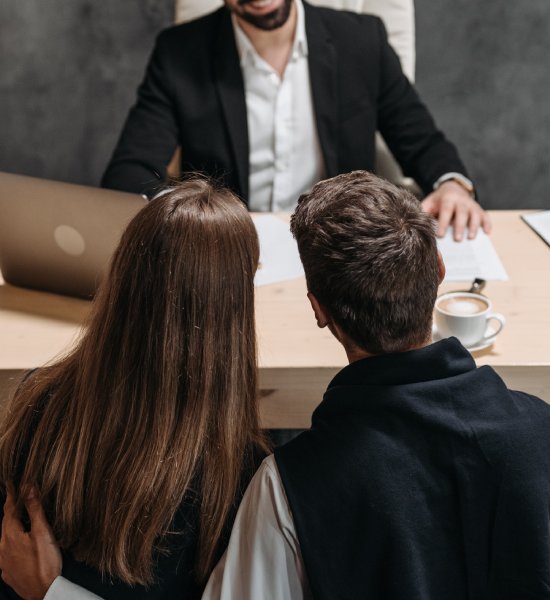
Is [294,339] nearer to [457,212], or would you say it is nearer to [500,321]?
[500,321]

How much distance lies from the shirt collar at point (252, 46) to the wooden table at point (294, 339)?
0.82 metres

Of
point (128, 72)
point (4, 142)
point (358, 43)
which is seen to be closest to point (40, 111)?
point (4, 142)

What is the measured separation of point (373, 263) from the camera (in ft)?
2.88

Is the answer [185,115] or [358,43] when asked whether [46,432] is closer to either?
[185,115]

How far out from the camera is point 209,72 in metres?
2.09

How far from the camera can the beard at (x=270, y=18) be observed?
201 centimetres

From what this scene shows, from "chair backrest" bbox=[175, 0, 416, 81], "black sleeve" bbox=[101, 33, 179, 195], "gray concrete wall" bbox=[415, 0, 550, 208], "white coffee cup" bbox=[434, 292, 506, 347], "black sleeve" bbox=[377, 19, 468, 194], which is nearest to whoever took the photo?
"white coffee cup" bbox=[434, 292, 506, 347]

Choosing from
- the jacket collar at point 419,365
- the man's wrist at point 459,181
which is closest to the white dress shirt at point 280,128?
the man's wrist at point 459,181

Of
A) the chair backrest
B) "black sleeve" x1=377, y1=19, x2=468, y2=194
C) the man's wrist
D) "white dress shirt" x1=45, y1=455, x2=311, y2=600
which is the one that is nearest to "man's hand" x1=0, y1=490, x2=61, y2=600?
"white dress shirt" x1=45, y1=455, x2=311, y2=600

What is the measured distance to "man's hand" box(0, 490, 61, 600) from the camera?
102 centimetres

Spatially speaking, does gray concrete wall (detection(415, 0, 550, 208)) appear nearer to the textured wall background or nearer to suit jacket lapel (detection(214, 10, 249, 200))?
the textured wall background

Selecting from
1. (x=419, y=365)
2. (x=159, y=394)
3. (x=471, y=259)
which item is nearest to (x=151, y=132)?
(x=471, y=259)

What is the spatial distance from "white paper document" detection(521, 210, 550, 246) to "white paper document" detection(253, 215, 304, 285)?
1.61 feet

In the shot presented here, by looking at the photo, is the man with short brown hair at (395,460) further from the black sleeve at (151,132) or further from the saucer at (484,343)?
the black sleeve at (151,132)
